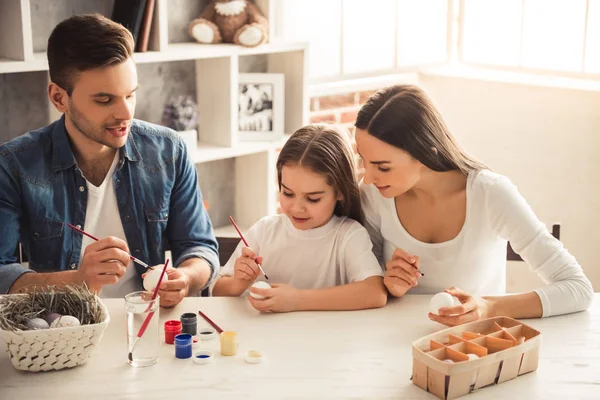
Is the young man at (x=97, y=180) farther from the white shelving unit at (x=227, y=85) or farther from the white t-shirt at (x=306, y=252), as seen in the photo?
the white shelving unit at (x=227, y=85)

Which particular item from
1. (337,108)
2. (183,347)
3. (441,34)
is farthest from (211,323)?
(441,34)

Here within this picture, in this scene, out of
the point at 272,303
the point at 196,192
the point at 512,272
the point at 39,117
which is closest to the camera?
the point at 272,303

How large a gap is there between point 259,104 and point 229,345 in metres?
2.05

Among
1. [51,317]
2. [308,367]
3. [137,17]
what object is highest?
[137,17]

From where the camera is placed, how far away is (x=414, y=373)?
1.58m

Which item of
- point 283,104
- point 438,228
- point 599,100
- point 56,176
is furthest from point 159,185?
point 599,100

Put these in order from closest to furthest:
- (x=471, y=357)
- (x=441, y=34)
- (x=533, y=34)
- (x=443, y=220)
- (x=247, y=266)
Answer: (x=471, y=357) < (x=247, y=266) < (x=443, y=220) < (x=533, y=34) < (x=441, y=34)

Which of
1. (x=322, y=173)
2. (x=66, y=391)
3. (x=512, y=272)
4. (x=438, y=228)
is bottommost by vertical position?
(x=512, y=272)

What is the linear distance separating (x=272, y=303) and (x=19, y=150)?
2.80 ft

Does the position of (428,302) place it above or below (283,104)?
below

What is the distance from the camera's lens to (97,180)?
2.32 m

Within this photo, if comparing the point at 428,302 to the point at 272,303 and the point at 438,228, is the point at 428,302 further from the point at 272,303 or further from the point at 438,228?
the point at 272,303

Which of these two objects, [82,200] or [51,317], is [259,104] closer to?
[82,200]

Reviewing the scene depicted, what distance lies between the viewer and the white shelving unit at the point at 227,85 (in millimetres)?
2734
